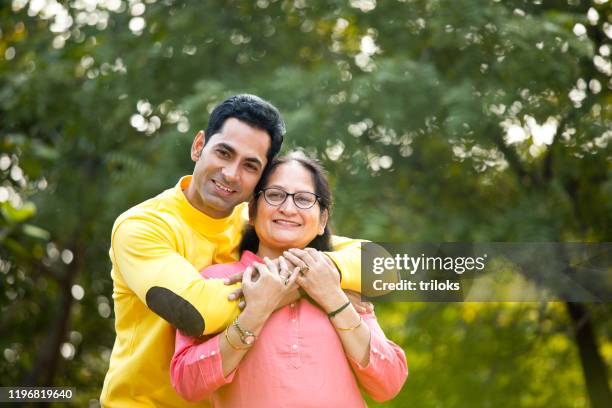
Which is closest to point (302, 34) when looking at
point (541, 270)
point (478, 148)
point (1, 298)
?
point (478, 148)

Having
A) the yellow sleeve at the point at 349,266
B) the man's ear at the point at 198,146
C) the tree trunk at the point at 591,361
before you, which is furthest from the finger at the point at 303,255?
the tree trunk at the point at 591,361

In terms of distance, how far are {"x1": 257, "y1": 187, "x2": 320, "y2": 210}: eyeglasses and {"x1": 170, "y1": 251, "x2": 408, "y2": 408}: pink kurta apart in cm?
27

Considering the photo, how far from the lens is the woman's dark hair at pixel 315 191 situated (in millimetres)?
2547

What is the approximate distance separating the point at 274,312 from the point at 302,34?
377 cm

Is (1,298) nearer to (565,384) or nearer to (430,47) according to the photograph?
(430,47)

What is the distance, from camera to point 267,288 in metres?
2.28

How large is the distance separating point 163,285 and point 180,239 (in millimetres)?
240

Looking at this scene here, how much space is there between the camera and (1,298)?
6.41 metres

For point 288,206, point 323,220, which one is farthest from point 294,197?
point 323,220

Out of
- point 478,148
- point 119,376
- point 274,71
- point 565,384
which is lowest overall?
point 565,384

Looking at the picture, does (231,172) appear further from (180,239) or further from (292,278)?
(292,278)

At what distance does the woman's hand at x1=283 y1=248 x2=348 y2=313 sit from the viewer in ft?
7.65

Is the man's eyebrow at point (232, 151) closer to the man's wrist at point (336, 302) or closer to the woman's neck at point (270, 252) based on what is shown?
the woman's neck at point (270, 252)

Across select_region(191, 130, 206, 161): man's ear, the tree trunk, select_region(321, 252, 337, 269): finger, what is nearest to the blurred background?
the tree trunk
